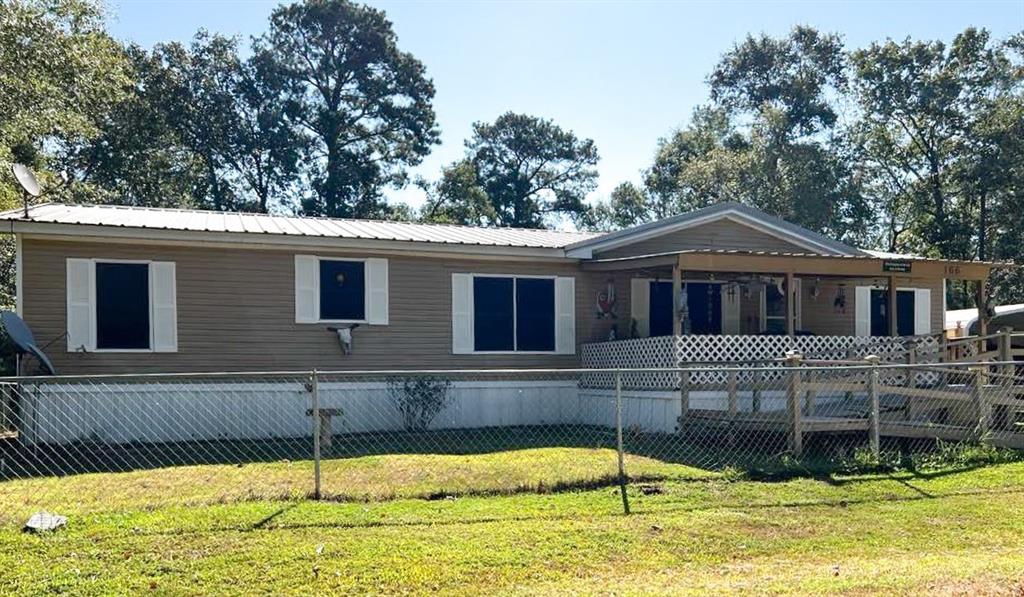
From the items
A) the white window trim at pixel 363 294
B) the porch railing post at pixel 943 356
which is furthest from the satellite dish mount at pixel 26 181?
the porch railing post at pixel 943 356

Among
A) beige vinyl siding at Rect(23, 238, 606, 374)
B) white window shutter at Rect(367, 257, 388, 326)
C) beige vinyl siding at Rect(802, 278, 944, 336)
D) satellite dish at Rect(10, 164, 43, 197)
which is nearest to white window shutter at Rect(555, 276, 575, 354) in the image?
beige vinyl siding at Rect(23, 238, 606, 374)

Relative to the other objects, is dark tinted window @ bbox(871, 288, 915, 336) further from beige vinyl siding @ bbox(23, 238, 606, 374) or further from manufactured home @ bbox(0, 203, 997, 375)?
beige vinyl siding @ bbox(23, 238, 606, 374)

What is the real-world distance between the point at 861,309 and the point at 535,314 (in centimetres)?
758

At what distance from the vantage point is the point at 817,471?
1055 cm

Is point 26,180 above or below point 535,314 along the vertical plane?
above

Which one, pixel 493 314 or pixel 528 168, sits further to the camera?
pixel 528 168

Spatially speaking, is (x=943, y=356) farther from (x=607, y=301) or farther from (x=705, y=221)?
(x=607, y=301)

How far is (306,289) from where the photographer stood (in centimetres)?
1507

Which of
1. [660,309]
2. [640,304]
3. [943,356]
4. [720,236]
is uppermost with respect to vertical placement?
[720,236]

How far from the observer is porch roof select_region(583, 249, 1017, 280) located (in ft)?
48.4

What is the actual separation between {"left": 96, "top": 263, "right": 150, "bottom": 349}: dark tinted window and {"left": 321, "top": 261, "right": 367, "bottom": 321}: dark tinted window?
2779mm

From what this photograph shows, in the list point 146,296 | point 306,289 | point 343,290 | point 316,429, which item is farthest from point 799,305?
point 316,429

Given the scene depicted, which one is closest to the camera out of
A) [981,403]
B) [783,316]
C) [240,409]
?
[981,403]

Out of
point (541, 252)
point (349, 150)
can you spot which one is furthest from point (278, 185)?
point (541, 252)
